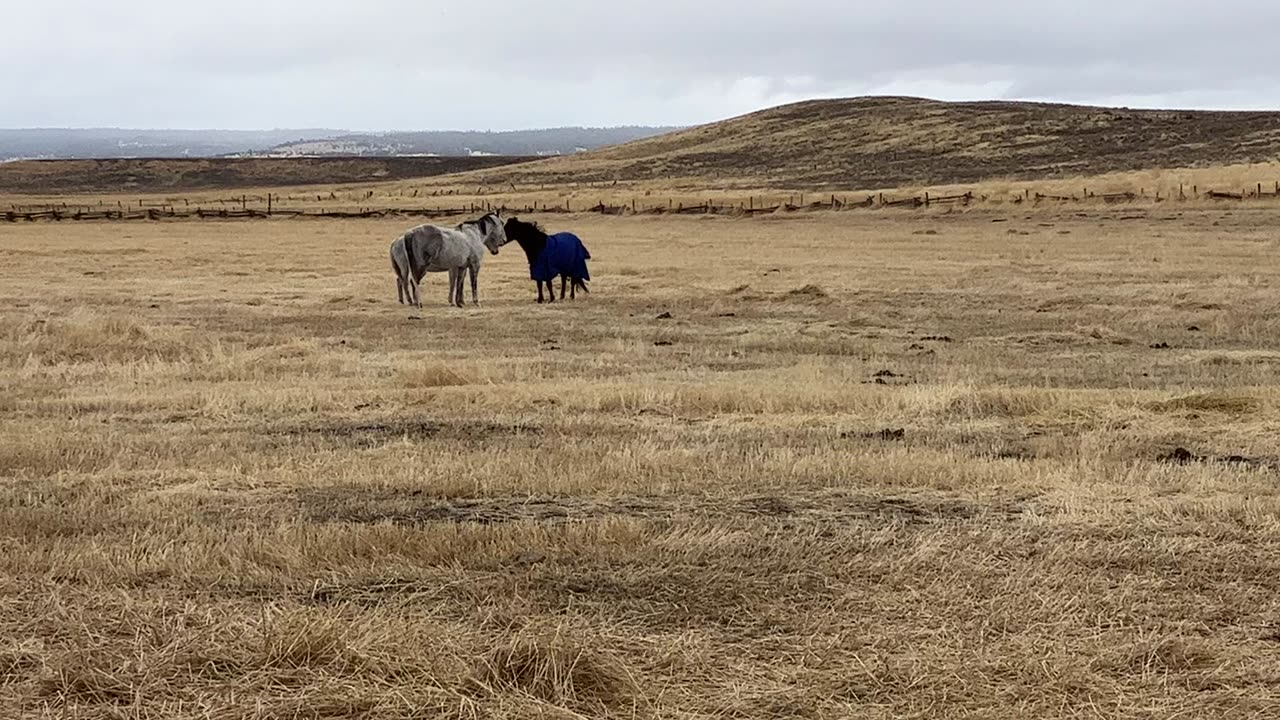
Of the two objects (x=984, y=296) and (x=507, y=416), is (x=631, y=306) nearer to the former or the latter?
(x=984, y=296)

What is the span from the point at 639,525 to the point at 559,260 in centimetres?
1676

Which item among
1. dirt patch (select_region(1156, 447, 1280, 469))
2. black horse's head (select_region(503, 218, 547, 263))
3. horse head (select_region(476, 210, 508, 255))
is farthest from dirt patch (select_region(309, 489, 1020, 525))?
horse head (select_region(476, 210, 508, 255))

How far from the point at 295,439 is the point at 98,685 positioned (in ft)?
16.5

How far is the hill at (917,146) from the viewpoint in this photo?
7262 centimetres

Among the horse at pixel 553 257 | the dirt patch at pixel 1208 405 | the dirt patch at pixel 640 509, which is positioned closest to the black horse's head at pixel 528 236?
the horse at pixel 553 257

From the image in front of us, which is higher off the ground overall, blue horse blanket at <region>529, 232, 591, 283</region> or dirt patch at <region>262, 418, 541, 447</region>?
blue horse blanket at <region>529, 232, 591, 283</region>

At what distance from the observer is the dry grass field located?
4266 mm

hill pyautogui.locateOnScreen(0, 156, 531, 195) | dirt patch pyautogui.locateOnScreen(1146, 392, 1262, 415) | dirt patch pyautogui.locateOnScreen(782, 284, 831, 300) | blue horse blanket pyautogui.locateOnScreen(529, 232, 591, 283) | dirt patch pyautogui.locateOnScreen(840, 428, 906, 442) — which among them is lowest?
dirt patch pyautogui.locateOnScreen(782, 284, 831, 300)

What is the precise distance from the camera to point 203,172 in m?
123

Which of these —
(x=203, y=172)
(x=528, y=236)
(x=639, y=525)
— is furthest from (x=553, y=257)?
(x=203, y=172)

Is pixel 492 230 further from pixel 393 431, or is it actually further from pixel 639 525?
pixel 639 525

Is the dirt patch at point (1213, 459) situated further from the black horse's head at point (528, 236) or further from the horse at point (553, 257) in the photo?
the black horse's head at point (528, 236)

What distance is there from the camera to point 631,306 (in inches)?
840

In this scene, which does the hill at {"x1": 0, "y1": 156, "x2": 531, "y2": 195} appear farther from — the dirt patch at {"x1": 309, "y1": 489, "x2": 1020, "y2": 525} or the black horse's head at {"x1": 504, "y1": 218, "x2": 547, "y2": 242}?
the dirt patch at {"x1": 309, "y1": 489, "x2": 1020, "y2": 525}
